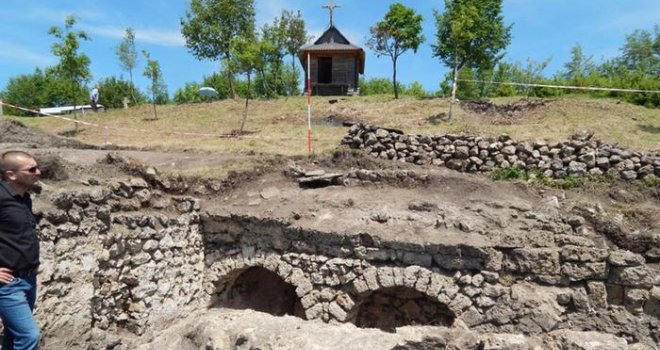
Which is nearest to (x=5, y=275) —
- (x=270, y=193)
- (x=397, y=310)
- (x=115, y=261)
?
(x=115, y=261)


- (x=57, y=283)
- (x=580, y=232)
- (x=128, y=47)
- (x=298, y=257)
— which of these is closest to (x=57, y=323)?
(x=57, y=283)

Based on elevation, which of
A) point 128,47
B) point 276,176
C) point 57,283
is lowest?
point 57,283

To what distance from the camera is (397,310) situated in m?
8.86

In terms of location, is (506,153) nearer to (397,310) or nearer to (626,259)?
(626,259)

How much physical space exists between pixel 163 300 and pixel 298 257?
231 cm

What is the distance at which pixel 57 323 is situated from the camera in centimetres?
578

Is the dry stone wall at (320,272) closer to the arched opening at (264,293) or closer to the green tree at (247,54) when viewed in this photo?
the arched opening at (264,293)

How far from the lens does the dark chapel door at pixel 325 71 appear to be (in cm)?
2952

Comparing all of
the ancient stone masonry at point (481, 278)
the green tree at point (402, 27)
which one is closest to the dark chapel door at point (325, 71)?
the green tree at point (402, 27)

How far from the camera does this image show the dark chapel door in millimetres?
29516

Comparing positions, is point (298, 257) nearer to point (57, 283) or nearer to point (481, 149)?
point (57, 283)

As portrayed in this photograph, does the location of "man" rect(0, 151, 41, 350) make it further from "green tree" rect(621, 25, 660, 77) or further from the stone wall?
"green tree" rect(621, 25, 660, 77)

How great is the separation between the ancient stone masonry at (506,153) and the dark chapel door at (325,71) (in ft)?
57.2

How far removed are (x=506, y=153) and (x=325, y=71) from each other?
66.4 feet
